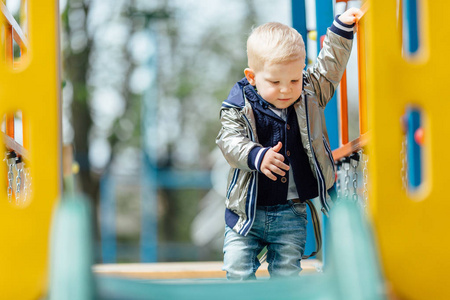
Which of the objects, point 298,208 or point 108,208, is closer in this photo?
point 298,208

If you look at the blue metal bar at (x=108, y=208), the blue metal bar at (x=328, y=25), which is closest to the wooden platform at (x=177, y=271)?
the blue metal bar at (x=328, y=25)

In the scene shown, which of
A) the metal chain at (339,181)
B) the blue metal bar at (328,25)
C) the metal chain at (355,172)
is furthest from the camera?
the blue metal bar at (328,25)

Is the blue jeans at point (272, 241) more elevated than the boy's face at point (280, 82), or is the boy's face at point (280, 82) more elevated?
the boy's face at point (280, 82)

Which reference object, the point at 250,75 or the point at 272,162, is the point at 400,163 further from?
the point at 250,75

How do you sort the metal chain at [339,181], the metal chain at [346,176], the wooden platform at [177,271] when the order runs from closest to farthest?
the metal chain at [346,176], the metal chain at [339,181], the wooden platform at [177,271]

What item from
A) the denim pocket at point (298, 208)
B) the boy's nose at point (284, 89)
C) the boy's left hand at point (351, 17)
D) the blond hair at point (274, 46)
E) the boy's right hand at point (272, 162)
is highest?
the boy's left hand at point (351, 17)

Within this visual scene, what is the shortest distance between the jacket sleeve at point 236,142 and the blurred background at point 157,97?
31.4ft

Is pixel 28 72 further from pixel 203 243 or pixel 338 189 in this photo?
pixel 203 243

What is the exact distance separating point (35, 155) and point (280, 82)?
1.01 m

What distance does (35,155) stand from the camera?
1502mm

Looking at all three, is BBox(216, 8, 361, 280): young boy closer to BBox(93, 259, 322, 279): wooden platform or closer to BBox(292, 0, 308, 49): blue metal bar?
BBox(93, 259, 322, 279): wooden platform

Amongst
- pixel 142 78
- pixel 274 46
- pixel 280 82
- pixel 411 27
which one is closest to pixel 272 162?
pixel 280 82

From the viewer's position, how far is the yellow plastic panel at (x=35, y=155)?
1.49 metres

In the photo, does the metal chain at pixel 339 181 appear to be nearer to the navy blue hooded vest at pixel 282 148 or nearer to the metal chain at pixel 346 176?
the metal chain at pixel 346 176
